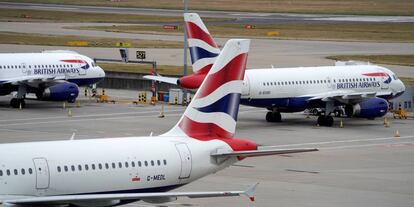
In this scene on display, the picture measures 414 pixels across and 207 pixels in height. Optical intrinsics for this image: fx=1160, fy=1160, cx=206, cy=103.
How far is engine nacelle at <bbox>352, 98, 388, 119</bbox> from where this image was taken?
67.9 meters

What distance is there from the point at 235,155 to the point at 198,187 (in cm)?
835

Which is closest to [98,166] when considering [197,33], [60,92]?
[197,33]

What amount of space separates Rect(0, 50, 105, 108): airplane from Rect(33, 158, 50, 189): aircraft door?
45.7m

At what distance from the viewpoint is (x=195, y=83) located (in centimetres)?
6562

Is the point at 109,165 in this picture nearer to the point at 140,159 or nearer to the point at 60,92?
the point at 140,159

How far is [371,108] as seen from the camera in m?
67.9

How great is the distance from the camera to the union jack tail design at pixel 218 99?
1406 inches

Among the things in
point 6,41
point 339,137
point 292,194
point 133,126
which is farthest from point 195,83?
point 6,41

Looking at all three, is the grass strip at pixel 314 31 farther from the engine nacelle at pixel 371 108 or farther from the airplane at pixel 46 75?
the engine nacelle at pixel 371 108

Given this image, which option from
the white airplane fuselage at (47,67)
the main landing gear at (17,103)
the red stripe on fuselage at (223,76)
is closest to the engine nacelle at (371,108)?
the white airplane fuselage at (47,67)

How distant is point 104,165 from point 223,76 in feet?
17.0

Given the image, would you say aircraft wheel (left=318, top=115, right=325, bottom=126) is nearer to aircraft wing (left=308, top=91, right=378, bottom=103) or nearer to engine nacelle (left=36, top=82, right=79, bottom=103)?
aircraft wing (left=308, top=91, right=378, bottom=103)

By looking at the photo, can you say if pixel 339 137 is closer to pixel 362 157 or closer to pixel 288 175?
pixel 362 157

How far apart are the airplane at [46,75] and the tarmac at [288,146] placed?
1060 millimetres
